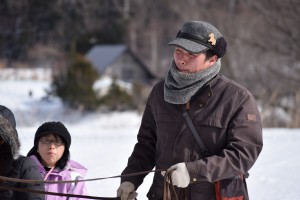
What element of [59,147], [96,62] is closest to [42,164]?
[59,147]

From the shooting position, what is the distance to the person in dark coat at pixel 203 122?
8.61 feet

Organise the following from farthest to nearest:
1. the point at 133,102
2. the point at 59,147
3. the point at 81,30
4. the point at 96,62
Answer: the point at 81,30 < the point at 96,62 < the point at 133,102 < the point at 59,147

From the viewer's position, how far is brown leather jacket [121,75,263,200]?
2.62m

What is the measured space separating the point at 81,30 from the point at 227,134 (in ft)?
152

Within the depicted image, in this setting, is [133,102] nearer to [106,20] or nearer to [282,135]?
[282,135]

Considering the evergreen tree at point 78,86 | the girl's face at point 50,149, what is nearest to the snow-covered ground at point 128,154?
the girl's face at point 50,149

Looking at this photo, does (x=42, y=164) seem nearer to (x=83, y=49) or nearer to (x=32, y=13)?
(x=83, y=49)

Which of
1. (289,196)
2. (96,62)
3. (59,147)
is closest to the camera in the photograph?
(59,147)

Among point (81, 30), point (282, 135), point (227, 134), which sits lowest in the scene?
point (227, 134)

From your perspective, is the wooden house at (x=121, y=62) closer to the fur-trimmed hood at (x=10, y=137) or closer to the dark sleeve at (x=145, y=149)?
the dark sleeve at (x=145, y=149)

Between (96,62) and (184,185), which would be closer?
(184,185)

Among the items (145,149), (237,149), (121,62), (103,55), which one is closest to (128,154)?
(145,149)

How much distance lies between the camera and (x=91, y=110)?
2414cm

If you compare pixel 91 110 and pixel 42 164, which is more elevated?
pixel 91 110
